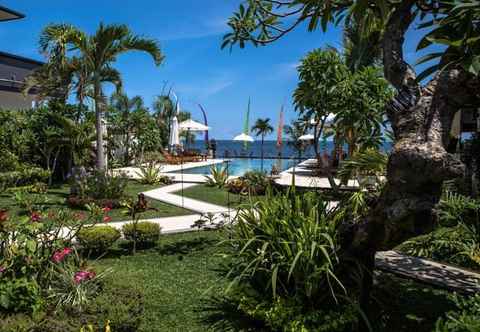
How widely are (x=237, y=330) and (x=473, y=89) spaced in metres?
2.94

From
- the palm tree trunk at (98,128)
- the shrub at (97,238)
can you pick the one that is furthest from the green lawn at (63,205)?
the shrub at (97,238)

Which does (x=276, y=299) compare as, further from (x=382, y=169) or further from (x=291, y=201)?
(x=382, y=169)

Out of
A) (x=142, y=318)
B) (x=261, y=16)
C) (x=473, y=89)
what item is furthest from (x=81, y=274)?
(x=473, y=89)

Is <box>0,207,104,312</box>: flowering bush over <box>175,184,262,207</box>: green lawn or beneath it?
over

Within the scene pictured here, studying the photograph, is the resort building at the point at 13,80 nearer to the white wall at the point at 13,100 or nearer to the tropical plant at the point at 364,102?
the white wall at the point at 13,100

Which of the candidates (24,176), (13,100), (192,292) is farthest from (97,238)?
(13,100)

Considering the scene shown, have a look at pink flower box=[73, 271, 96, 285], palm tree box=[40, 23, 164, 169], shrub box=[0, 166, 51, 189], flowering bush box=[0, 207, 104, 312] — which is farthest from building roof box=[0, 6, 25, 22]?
pink flower box=[73, 271, 96, 285]

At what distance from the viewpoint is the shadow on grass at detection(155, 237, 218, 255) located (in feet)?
22.4

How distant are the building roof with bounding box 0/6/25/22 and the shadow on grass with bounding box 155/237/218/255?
12610mm

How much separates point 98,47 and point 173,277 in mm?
10172

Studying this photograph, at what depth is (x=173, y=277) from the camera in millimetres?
5430

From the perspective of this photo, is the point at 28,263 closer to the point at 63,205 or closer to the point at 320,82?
the point at 320,82

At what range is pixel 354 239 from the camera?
12.4 ft

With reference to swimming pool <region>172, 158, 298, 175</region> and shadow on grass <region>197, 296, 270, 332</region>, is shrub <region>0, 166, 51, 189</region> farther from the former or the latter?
shadow on grass <region>197, 296, 270, 332</region>
